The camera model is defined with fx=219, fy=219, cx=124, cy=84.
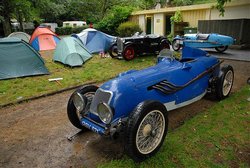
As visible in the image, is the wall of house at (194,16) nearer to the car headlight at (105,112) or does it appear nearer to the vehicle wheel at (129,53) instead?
the vehicle wheel at (129,53)

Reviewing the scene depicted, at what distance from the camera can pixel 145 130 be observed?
9.36ft

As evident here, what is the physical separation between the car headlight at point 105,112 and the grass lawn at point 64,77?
11.5 ft

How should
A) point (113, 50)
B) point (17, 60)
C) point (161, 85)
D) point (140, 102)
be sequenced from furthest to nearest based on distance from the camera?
point (113, 50) < point (17, 60) < point (161, 85) < point (140, 102)

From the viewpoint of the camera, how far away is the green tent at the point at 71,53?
8.93 m

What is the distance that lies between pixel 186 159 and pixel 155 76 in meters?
1.28

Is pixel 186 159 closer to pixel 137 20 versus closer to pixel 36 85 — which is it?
pixel 36 85

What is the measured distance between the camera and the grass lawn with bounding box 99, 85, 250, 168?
2832 millimetres

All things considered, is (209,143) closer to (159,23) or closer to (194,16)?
(194,16)

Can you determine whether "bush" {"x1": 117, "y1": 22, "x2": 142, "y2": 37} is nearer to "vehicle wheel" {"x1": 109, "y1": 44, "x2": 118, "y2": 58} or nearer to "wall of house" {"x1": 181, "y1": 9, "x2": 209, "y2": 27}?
"wall of house" {"x1": 181, "y1": 9, "x2": 209, "y2": 27}

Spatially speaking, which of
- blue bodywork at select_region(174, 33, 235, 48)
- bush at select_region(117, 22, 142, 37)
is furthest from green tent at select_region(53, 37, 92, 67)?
bush at select_region(117, 22, 142, 37)

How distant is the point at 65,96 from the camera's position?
568cm

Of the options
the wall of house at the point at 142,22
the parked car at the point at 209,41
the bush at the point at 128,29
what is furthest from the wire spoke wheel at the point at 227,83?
the wall of house at the point at 142,22

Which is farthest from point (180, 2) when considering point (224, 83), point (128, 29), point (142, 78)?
point (142, 78)

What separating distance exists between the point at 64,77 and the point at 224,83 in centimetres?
492
